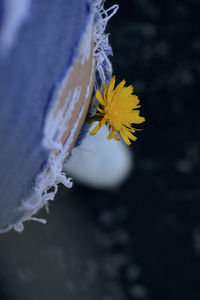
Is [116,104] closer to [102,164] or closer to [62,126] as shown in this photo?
[62,126]

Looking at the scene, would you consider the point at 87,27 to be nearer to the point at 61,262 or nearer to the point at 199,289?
the point at 61,262

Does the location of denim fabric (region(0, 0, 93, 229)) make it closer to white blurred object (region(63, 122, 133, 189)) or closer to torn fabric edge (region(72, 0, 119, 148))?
torn fabric edge (region(72, 0, 119, 148))

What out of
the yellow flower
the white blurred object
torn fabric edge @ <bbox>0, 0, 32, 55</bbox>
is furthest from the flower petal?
the white blurred object

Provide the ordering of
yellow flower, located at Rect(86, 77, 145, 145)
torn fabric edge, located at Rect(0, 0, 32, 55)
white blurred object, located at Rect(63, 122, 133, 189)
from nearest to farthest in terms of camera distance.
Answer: torn fabric edge, located at Rect(0, 0, 32, 55)
yellow flower, located at Rect(86, 77, 145, 145)
white blurred object, located at Rect(63, 122, 133, 189)

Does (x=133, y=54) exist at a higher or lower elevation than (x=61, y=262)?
higher

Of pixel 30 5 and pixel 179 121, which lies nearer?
pixel 30 5

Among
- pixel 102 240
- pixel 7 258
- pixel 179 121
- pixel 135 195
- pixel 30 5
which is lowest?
pixel 30 5

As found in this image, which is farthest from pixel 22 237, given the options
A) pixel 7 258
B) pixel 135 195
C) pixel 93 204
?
pixel 135 195
